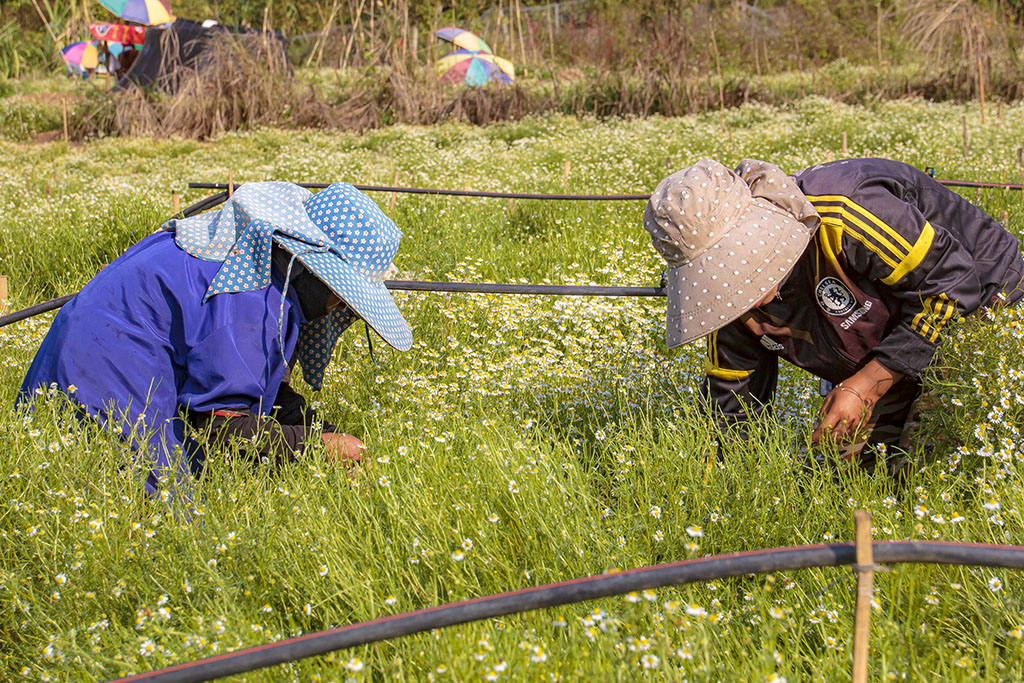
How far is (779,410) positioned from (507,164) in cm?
666

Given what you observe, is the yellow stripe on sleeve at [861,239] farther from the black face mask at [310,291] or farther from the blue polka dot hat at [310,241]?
the black face mask at [310,291]

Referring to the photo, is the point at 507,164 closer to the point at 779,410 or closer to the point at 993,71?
the point at 779,410

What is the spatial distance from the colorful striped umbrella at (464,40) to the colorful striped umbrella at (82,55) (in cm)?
1010

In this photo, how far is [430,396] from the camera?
3393 millimetres

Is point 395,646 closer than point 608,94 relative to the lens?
Yes

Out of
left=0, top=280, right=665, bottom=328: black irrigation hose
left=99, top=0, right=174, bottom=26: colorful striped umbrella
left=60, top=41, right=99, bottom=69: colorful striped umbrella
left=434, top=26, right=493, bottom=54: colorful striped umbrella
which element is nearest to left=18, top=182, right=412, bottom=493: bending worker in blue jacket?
left=0, top=280, right=665, bottom=328: black irrigation hose

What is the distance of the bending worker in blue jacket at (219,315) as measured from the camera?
2.53 meters

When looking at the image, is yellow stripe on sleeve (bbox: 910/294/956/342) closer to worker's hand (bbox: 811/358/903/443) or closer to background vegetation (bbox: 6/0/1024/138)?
worker's hand (bbox: 811/358/903/443)

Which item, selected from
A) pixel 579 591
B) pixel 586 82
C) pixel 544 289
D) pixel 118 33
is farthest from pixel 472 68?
pixel 579 591

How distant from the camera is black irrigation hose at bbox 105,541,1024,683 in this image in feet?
5.07

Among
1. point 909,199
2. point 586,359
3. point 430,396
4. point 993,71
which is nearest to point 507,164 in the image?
point 586,359

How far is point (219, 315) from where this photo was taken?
8.27ft

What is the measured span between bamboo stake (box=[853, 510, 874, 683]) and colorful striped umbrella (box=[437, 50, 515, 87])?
1550 cm

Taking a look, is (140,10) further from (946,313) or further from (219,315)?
(946,313)
